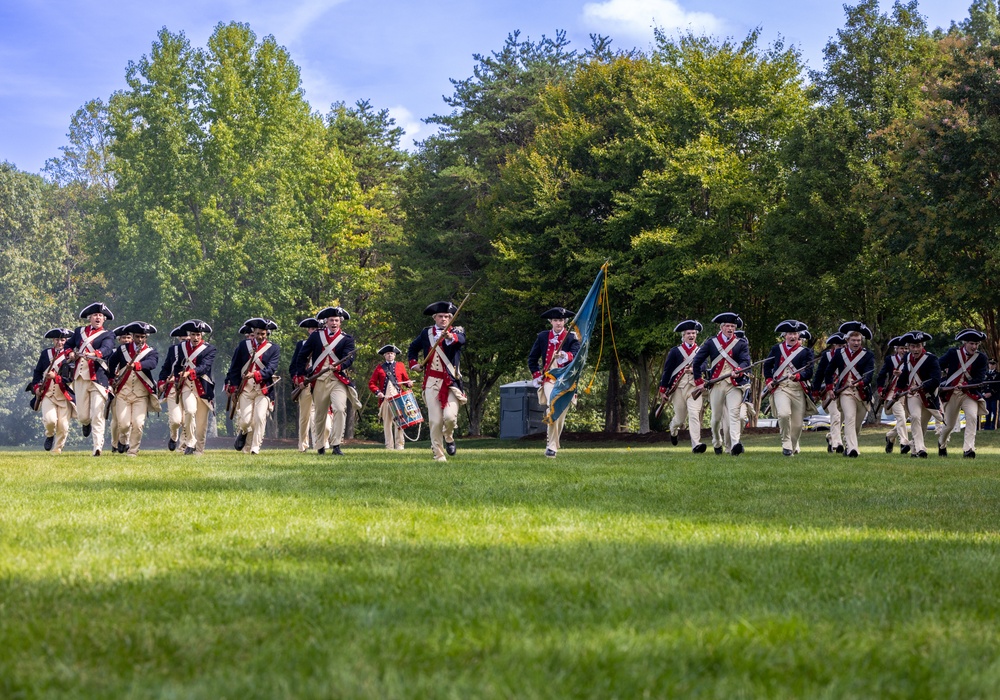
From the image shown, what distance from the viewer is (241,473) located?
13773 millimetres

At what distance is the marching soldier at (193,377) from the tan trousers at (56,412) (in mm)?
2971

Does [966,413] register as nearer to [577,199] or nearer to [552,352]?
[552,352]

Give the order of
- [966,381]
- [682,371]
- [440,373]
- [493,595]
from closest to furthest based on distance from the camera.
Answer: [493,595]
[440,373]
[966,381]
[682,371]

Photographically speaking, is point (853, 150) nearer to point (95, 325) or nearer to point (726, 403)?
point (726, 403)

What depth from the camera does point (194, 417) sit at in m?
21.1

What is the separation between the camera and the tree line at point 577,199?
34.0m

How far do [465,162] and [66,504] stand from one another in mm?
44077

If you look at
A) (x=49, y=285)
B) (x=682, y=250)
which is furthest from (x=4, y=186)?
(x=682, y=250)

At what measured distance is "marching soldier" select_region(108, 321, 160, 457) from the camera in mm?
21000

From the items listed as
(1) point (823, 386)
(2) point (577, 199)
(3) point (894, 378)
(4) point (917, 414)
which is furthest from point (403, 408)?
(2) point (577, 199)

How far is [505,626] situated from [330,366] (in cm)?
1567

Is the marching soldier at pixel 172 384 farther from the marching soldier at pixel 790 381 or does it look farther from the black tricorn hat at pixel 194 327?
the marching soldier at pixel 790 381

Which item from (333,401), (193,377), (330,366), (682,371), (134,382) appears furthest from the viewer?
(682,371)

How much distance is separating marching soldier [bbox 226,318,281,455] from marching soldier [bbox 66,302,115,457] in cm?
219
